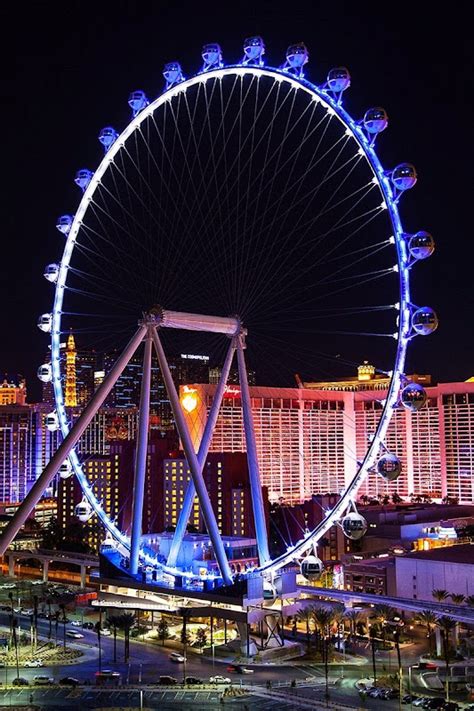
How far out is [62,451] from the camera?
26875 millimetres

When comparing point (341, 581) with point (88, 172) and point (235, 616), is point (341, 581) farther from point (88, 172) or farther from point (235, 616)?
point (88, 172)

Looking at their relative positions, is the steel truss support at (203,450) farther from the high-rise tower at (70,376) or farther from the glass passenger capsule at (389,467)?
the high-rise tower at (70,376)

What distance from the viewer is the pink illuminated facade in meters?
77.9

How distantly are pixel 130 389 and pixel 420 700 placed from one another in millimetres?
97091

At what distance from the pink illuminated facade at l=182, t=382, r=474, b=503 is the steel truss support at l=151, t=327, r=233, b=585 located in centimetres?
4407

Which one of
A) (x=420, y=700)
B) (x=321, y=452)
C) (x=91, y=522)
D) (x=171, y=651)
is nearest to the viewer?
(x=420, y=700)

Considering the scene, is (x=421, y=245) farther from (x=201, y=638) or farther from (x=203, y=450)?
(x=201, y=638)

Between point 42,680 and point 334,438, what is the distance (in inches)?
2329

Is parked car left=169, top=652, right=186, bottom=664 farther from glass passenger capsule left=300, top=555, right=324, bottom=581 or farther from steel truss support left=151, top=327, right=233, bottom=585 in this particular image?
glass passenger capsule left=300, top=555, right=324, bottom=581

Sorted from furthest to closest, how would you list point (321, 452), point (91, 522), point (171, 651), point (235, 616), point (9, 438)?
1. point (9, 438)
2. point (321, 452)
3. point (91, 522)
4. point (171, 651)
5. point (235, 616)

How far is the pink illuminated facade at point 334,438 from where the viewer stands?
7788cm

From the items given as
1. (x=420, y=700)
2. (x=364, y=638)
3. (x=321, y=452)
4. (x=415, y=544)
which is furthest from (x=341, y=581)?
(x=321, y=452)

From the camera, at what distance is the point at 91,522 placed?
6944 centimetres

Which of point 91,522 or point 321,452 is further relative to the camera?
point 321,452
